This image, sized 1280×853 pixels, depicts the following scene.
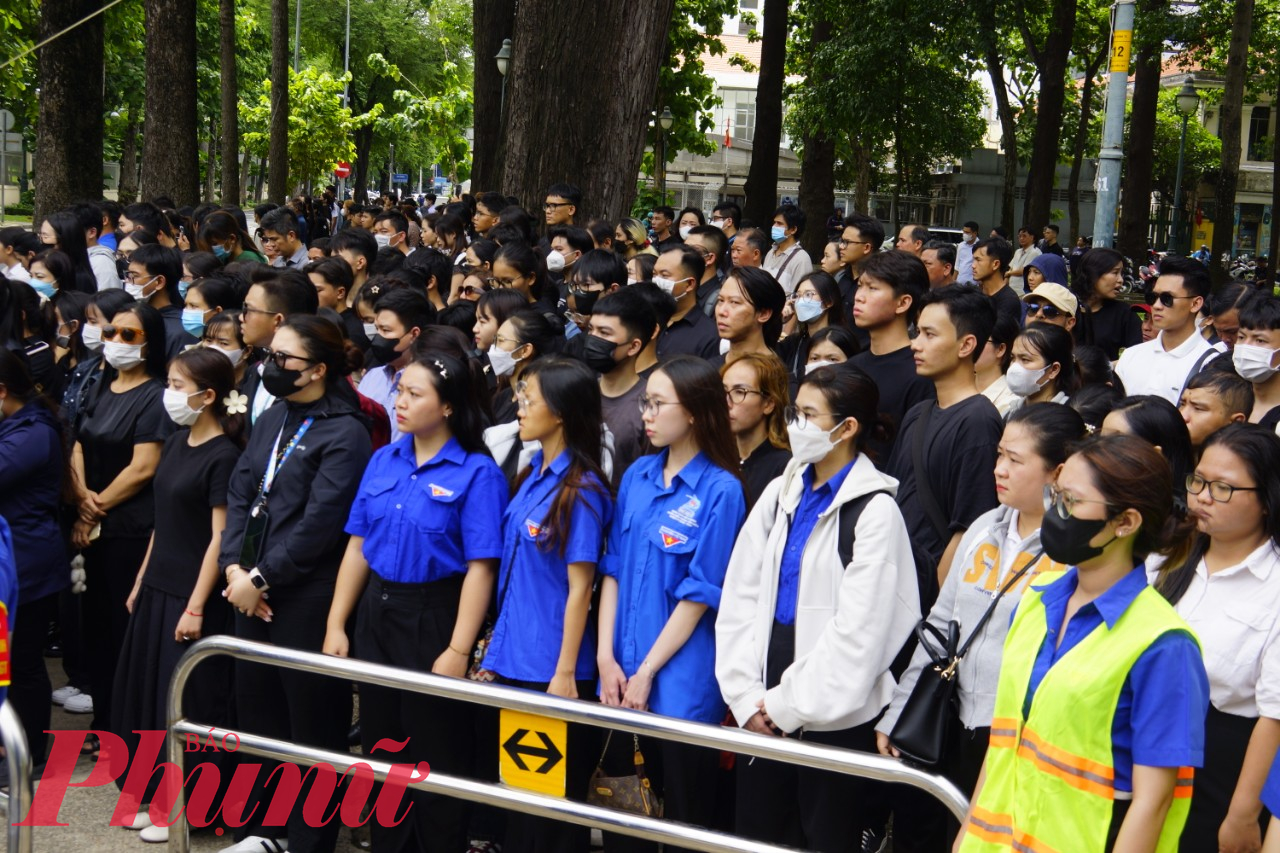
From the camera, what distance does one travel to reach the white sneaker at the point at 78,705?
6747 mm

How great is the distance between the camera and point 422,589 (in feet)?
16.3

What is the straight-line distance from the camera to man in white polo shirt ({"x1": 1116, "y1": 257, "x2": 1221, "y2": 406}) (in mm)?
6918

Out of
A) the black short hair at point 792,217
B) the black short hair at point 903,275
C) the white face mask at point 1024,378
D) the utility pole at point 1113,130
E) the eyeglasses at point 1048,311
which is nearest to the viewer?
the white face mask at point 1024,378

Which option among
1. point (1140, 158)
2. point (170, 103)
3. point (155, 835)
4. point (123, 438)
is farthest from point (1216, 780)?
point (1140, 158)

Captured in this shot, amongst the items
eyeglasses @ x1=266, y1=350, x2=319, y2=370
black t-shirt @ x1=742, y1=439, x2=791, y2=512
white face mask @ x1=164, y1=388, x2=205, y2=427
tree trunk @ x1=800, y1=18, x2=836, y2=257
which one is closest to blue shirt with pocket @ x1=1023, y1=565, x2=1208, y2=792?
black t-shirt @ x1=742, y1=439, x2=791, y2=512

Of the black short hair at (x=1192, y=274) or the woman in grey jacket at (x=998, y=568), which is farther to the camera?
the black short hair at (x=1192, y=274)

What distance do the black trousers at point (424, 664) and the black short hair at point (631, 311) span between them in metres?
1.41

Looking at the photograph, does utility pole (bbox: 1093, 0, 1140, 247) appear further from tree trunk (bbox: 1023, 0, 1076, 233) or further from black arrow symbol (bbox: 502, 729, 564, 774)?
tree trunk (bbox: 1023, 0, 1076, 233)

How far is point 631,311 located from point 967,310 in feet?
4.65

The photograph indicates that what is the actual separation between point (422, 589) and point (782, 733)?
1.45 metres

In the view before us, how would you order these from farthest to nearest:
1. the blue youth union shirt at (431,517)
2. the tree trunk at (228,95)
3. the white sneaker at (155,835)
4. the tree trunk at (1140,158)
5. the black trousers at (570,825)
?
the tree trunk at (228,95)
the tree trunk at (1140,158)
the white sneaker at (155,835)
the blue youth union shirt at (431,517)
the black trousers at (570,825)

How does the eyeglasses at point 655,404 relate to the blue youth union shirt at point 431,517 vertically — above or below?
above

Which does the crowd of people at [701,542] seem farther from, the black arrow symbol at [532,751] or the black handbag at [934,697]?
the black arrow symbol at [532,751]

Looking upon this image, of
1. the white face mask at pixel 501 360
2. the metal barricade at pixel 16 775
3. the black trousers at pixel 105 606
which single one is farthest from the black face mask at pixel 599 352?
→ the metal barricade at pixel 16 775
